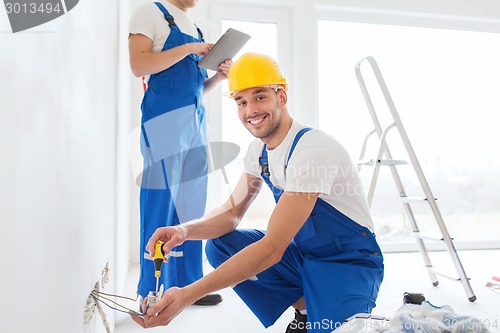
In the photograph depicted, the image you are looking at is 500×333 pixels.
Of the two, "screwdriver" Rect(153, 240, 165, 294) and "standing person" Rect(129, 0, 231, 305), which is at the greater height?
"standing person" Rect(129, 0, 231, 305)

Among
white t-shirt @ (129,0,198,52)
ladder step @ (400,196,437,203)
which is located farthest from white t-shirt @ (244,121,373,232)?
ladder step @ (400,196,437,203)

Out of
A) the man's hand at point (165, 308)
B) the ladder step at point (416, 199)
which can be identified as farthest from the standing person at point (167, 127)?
the ladder step at point (416, 199)

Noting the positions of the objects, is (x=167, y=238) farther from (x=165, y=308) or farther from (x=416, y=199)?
(x=416, y=199)

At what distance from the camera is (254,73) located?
4.45 feet

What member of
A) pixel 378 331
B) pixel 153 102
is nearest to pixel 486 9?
pixel 153 102

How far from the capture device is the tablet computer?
166 cm

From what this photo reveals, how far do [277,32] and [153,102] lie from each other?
6.83 ft

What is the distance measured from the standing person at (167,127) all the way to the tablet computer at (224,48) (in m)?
0.03

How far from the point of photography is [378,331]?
689 millimetres

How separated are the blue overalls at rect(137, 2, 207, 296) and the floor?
27 cm

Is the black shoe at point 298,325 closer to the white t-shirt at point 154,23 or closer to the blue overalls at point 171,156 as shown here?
the blue overalls at point 171,156

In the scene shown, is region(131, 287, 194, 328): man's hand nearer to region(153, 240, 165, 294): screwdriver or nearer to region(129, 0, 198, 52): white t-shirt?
region(153, 240, 165, 294): screwdriver

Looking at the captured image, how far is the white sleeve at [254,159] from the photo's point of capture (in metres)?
1.62

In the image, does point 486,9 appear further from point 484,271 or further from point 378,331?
point 378,331
